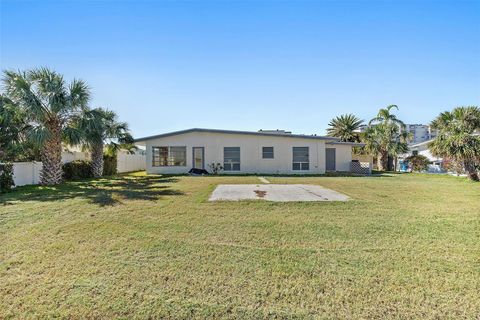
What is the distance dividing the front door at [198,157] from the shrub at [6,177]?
1157 cm

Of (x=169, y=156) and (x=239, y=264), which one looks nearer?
(x=239, y=264)

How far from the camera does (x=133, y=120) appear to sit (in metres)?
22.0

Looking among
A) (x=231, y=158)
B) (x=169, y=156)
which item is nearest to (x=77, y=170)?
(x=169, y=156)

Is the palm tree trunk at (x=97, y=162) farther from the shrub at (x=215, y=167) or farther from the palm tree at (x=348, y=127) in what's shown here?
the palm tree at (x=348, y=127)

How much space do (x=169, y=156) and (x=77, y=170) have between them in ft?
21.3

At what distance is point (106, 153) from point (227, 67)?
1264 cm

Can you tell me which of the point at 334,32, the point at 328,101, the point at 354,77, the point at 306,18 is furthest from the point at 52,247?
the point at 328,101

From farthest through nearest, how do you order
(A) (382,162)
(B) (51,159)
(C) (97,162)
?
(A) (382,162) → (C) (97,162) → (B) (51,159)

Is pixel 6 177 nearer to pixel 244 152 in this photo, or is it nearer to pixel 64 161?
pixel 64 161

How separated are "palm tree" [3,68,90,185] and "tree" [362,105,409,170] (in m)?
24.8

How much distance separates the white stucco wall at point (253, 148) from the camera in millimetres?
21281

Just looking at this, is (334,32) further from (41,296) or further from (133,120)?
(133,120)

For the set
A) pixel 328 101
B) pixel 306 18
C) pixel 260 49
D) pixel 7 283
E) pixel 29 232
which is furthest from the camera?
pixel 328 101

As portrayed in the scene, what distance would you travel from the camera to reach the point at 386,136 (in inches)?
1069
